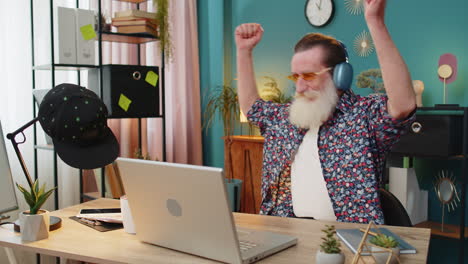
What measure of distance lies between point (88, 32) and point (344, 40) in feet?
6.09

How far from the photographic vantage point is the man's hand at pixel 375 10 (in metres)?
1.68

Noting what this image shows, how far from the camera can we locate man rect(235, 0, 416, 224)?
2.05 m

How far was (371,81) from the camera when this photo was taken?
135 inches

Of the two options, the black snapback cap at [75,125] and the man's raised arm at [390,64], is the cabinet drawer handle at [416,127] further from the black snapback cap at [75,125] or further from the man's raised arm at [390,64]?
the black snapback cap at [75,125]

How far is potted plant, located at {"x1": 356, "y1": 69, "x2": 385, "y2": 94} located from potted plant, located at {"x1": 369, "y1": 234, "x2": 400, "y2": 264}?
2193 mm

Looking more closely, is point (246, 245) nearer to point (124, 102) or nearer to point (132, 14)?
point (124, 102)

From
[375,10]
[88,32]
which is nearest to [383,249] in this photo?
[375,10]

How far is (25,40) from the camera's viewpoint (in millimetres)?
3336

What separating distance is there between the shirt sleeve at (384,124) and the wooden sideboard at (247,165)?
6.15ft

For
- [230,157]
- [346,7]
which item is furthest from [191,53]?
[346,7]

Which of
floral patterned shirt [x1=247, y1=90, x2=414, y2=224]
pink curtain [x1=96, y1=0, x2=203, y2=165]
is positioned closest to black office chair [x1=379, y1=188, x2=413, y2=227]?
floral patterned shirt [x1=247, y1=90, x2=414, y2=224]

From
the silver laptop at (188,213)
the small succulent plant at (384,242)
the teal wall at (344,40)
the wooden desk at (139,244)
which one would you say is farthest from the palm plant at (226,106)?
the small succulent plant at (384,242)

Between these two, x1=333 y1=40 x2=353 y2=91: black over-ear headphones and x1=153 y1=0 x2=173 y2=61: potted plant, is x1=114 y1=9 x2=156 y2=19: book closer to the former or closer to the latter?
x1=153 y1=0 x2=173 y2=61: potted plant

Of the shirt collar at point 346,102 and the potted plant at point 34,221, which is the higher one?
the shirt collar at point 346,102
